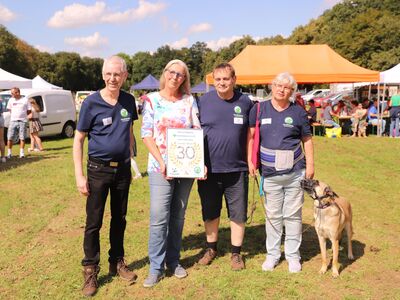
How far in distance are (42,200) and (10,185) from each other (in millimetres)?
1372

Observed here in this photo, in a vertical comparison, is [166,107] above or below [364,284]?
above

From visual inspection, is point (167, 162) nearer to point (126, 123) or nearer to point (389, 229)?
point (126, 123)

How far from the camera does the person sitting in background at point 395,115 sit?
A: 46.6 feet

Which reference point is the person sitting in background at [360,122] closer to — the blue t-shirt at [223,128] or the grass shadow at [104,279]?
the blue t-shirt at [223,128]

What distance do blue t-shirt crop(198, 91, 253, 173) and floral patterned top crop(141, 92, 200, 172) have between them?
26 cm

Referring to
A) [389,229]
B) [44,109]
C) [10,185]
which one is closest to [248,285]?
[389,229]

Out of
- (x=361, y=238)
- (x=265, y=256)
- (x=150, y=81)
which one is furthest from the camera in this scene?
(x=150, y=81)

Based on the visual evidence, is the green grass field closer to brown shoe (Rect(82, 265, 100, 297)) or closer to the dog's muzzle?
brown shoe (Rect(82, 265, 100, 297))

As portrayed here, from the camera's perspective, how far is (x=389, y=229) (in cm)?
509

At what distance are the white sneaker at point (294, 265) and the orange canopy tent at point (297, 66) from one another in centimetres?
1042

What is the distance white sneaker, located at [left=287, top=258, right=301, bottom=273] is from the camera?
386 cm

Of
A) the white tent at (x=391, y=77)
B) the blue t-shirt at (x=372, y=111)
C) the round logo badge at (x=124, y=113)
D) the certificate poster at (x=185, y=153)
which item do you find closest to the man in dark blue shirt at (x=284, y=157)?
the certificate poster at (x=185, y=153)

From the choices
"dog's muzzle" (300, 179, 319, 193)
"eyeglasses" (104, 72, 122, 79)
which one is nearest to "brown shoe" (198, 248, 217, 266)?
"dog's muzzle" (300, 179, 319, 193)

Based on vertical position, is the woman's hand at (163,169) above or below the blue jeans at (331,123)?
above
